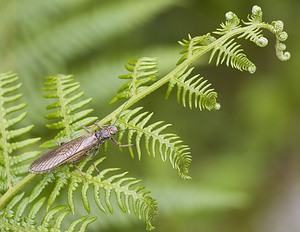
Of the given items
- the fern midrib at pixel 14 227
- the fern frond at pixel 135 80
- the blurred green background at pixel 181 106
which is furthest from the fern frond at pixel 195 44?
the blurred green background at pixel 181 106

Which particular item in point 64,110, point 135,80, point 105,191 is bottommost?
point 105,191

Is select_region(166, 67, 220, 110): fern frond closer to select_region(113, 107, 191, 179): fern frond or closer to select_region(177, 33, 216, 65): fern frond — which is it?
select_region(177, 33, 216, 65): fern frond

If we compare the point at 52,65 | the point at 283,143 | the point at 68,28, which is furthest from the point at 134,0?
the point at 283,143

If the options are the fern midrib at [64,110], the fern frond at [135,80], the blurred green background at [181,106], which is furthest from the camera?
the blurred green background at [181,106]

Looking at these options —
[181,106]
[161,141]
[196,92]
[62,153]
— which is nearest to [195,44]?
[196,92]

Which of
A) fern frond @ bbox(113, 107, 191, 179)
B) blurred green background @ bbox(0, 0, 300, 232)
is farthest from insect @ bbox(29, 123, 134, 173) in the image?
blurred green background @ bbox(0, 0, 300, 232)

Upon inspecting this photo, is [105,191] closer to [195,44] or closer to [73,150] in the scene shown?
[73,150]

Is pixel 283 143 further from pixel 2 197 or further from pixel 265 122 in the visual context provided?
pixel 2 197

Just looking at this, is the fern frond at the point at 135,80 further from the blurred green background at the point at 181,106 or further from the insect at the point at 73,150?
the blurred green background at the point at 181,106
